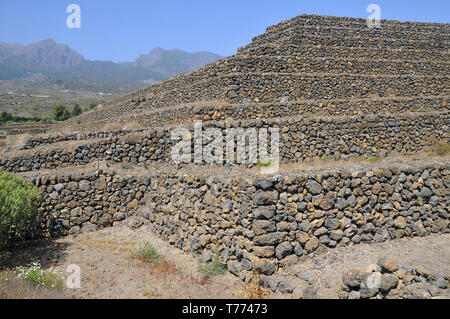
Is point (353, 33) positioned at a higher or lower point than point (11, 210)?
higher

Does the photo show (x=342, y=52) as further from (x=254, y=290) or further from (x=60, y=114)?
(x=60, y=114)

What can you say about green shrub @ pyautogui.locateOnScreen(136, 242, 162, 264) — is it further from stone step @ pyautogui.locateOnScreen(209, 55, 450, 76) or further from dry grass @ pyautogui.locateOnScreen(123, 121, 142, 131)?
dry grass @ pyautogui.locateOnScreen(123, 121, 142, 131)

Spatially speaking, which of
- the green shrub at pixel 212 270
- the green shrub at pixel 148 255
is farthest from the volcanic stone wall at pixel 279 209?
the green shrub at pixel 148 255

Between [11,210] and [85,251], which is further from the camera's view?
[85,251]

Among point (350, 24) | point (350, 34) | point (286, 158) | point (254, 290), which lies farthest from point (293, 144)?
point (350, 24)

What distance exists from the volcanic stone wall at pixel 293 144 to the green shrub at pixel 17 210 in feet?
7.66

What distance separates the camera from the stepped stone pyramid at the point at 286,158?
8625 millimetres

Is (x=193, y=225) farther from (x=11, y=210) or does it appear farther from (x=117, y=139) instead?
(x=117, y=139)

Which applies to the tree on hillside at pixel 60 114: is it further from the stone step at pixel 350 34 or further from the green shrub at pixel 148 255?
the green shrub at pixel 148 255

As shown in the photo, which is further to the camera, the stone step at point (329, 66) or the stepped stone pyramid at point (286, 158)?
the stone step at point (329, 66)

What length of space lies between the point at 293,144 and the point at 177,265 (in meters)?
6.50

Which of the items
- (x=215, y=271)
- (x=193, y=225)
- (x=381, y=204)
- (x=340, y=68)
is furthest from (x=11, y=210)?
(x=340, y=68)

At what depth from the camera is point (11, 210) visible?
31.5 ft

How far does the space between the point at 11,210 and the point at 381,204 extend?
9816mm
